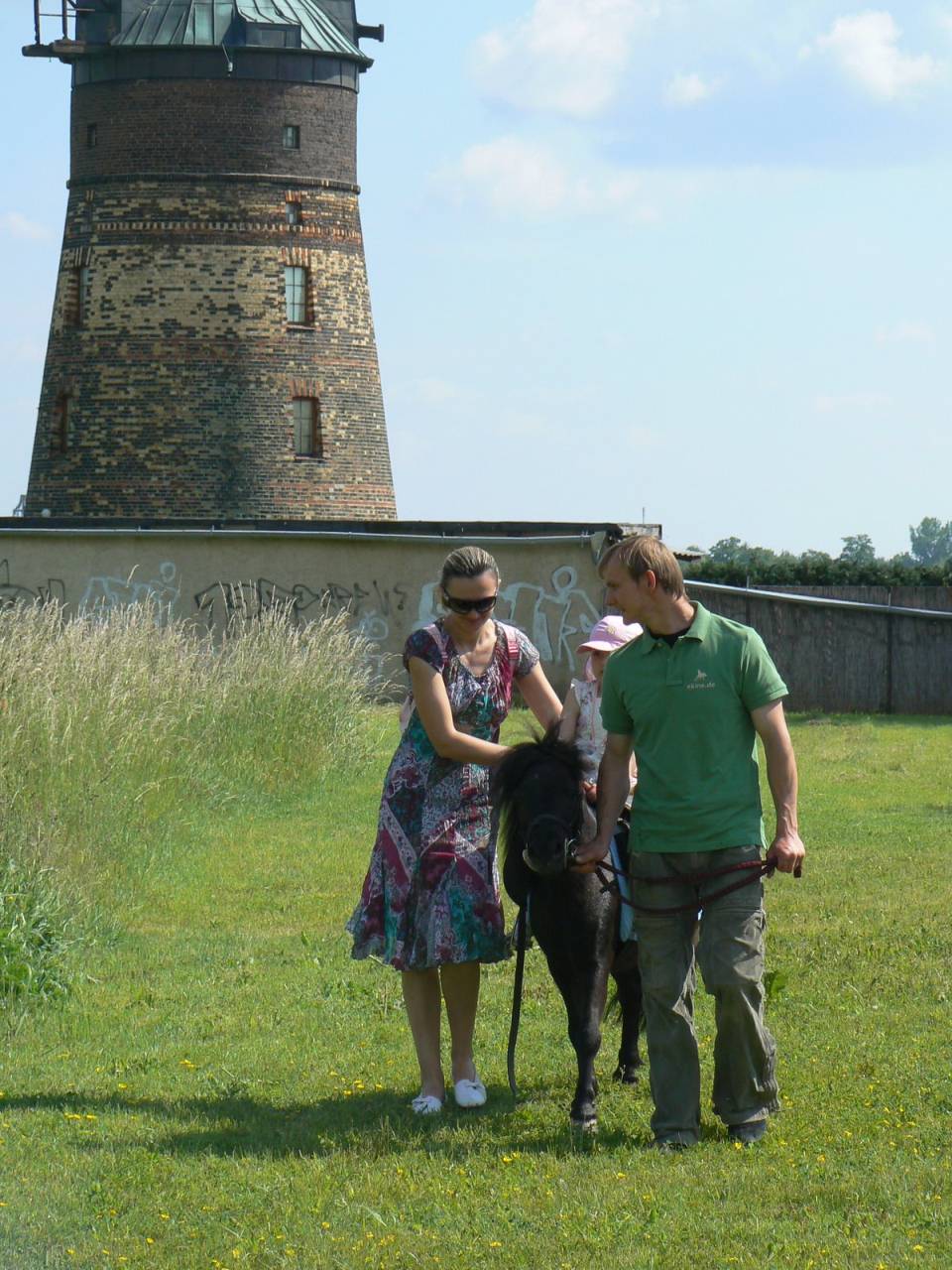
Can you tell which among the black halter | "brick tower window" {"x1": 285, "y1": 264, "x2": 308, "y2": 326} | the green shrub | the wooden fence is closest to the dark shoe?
the black halter

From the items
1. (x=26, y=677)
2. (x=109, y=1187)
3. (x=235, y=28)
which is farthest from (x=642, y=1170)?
(x=235, y=28)

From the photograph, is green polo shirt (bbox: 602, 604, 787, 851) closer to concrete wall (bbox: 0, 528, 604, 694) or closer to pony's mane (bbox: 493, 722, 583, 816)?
pony's mane (bbox: 493, 722, 583, 816)

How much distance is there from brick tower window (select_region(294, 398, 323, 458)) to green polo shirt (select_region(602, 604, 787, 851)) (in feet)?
104

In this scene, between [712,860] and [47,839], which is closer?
[712,860]

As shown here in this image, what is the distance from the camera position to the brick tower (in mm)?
36938

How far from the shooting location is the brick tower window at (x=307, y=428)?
3784 cm

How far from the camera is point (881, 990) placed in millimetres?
9234

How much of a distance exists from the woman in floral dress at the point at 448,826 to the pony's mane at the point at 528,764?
0.11 m

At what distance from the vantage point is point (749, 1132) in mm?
6758

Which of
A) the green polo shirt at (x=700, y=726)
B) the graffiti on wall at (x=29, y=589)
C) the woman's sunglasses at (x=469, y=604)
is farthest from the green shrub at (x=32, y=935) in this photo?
the graffiti on wall at (x=29, y=589)

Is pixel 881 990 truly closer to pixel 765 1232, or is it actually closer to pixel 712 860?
pixel 712 860

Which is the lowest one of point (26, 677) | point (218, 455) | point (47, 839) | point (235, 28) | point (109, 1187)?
point (109, 1187)

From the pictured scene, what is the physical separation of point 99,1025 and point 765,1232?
4092 millimetres

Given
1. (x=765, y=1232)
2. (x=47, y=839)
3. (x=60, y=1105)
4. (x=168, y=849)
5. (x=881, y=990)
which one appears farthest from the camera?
(x=168, y=849)
